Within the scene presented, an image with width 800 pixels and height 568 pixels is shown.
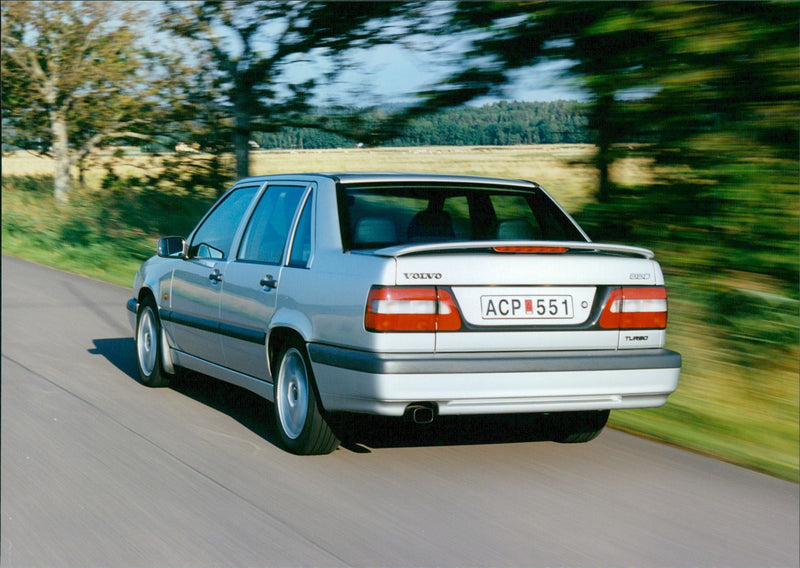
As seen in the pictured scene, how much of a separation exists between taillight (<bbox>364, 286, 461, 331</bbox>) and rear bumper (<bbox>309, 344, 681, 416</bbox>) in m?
0.15

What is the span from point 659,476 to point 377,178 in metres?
2.30

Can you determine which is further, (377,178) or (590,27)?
(590,27)

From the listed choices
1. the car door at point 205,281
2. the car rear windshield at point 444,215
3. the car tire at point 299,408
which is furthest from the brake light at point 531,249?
the car door at point 205,281

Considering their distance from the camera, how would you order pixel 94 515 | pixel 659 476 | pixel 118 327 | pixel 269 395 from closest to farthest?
pixel 94 515 < pixel 659 476 < pixel 269 395 < pixel 118 327

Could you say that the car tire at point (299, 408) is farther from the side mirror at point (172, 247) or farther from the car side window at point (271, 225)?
the side mirror at point (172, 247)

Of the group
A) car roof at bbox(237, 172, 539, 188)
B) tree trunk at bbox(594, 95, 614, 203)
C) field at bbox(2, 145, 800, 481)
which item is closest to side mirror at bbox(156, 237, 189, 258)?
car roof at bbox(237, 172, 539, 188)

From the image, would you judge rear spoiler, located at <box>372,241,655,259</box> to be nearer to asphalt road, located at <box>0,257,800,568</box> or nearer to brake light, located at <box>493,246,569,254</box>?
brake light, located at <box>493,246,569,254</box>

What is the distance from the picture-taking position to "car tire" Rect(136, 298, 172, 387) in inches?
328

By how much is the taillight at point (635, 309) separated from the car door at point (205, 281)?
2.61m

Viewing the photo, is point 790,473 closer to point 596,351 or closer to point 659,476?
point 659,476

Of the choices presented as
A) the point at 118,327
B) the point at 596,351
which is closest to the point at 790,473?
the point at 596,351

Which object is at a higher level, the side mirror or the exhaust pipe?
the side mirror

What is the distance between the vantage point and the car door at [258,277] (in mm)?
6566

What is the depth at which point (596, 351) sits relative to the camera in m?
5.84
